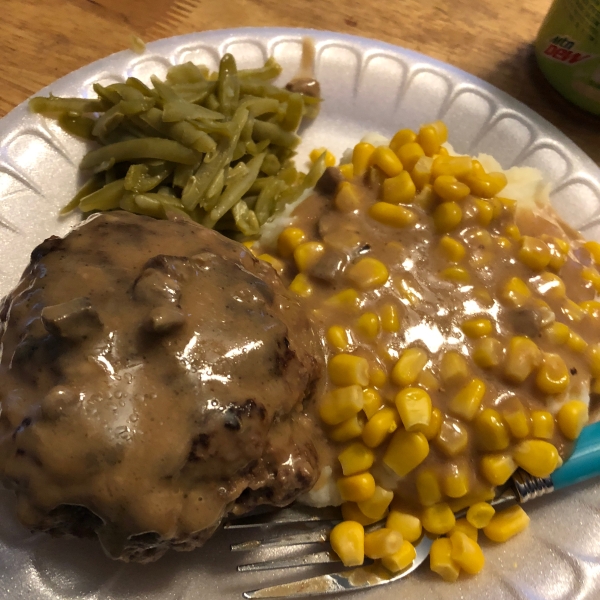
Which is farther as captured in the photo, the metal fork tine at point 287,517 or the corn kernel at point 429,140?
the corn kernel at point 429,140

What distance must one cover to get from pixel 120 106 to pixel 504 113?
218 cm

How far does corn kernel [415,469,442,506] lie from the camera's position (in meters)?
2.20

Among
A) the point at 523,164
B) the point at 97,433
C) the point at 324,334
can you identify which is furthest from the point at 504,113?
the point at 97,433

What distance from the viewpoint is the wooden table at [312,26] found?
3414 mm

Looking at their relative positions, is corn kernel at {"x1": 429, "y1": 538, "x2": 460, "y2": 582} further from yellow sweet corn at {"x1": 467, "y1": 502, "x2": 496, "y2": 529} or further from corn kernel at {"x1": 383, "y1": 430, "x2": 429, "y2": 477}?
corn kernel at {"x1": 383, "y1": 430, "x2": 429, "y2": 477}

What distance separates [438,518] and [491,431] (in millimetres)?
422

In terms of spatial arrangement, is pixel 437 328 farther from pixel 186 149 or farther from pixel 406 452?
pixel 186 149

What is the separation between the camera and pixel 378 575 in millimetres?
2236

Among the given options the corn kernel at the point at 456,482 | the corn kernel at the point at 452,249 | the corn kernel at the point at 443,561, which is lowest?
the corn kernel at the point at 443,561

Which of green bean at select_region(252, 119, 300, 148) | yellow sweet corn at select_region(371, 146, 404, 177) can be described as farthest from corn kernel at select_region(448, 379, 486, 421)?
green bean at select_region(252, 119, 300, 148)

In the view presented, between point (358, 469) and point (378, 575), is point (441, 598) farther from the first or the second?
point (358, 469)

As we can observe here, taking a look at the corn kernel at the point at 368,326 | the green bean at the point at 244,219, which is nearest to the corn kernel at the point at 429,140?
the green bean at the point at 244,219

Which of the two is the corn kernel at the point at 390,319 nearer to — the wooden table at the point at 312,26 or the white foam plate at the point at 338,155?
the white foam plate at the point at 338,155

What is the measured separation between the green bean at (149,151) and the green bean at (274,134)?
Answer: 41 cm
